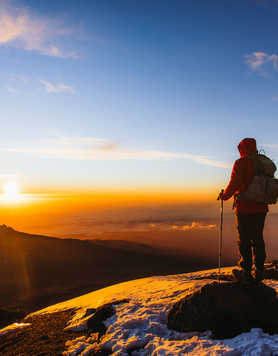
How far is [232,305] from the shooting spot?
5355mm

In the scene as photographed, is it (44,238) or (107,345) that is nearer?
(107,345)

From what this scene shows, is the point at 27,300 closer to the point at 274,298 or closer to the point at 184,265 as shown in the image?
the point at 274,298

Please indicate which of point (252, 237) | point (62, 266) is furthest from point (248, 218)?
point (62, 266)

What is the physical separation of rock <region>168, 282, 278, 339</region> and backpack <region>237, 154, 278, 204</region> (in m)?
2.13

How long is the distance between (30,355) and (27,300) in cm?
2619

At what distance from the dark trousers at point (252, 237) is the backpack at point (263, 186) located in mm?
443

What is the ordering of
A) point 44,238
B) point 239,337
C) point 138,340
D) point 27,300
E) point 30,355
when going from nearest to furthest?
point 239,337, point 138,340, point 30,355, point 27,300, point 44,238

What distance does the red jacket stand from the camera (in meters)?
5.75

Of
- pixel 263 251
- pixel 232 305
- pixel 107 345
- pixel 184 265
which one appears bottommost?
pixel 184 265

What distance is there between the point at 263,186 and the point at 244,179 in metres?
0.43

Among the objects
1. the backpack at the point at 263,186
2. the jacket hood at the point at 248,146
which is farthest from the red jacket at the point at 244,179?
the backpack at the point at 263,186

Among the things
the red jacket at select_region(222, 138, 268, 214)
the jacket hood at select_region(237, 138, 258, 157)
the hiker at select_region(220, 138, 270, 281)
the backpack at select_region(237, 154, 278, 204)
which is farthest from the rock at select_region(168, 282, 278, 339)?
the jacket hood at select_region(237, 138, 258, 157)

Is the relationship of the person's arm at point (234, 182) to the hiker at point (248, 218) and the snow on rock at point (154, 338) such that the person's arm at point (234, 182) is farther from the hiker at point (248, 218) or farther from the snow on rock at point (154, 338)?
the snow on rock at point (154, 338)

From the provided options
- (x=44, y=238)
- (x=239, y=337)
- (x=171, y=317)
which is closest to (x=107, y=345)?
(x=171, y=317)
